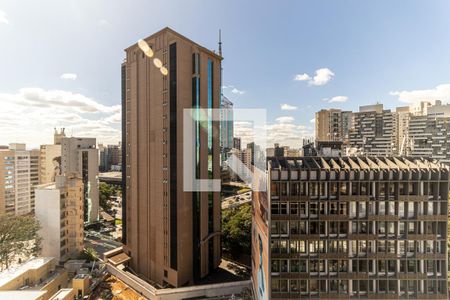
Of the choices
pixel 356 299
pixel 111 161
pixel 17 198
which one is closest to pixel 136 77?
pixel 356 299

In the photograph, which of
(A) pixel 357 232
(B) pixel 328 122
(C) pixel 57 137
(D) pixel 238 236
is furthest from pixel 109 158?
(A) pixel 357 232

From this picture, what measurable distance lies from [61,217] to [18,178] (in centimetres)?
1866

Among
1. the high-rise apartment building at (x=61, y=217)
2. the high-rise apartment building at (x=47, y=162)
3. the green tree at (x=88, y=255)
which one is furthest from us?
the high-rise apartment building at (x=47, y=162)

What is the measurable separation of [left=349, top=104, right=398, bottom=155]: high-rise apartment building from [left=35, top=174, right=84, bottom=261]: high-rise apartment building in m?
48.6

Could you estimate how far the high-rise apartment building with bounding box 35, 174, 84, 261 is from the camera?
803 inches

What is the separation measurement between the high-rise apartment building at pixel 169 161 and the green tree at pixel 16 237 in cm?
828

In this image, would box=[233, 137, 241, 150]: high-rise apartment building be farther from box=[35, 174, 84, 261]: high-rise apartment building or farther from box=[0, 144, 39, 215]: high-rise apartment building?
box=[0, 144, 39, 215]: high-rise apartment building

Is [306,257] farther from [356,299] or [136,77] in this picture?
[136,77]

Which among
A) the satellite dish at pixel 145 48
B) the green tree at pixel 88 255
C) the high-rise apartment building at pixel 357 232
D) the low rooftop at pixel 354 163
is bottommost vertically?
the green tree at pixel 88 255

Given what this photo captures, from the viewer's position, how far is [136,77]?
19.2 meters

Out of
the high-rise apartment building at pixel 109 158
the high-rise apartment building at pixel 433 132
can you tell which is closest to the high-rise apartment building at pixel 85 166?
the high-rise apartment building at pixel 109 158

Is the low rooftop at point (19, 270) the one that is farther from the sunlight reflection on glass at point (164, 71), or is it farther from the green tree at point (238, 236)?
the sunlight reflection on glass at point (164, 71)

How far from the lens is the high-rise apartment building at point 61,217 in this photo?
20406 mm

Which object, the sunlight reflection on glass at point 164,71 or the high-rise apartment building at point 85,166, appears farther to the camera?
the high-rise apartment building at point 85,166
